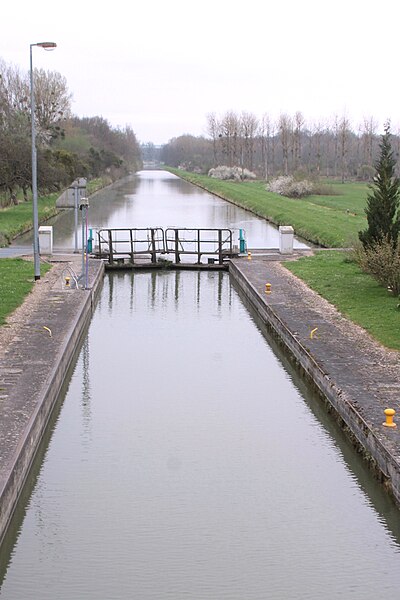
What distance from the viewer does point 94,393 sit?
14.3 meters

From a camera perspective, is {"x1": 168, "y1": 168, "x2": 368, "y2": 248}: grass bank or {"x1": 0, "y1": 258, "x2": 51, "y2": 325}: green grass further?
{"x1": 168, "y1": 168, "x2": 368, "y2": 248}: grass bank

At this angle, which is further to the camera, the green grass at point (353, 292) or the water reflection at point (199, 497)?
the green grass at point (353, 292)

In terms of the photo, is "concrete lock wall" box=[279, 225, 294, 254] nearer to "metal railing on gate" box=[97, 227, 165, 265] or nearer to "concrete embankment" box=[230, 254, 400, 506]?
"metal railing on gate" box=[97, 227, 165, 265]

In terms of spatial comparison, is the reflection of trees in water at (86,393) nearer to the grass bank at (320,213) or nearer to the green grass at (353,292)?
the green grass at (353,292)

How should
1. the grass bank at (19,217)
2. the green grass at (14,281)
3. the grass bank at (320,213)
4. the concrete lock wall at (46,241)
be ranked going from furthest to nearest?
the grass bank at (19,217)
the grass bank at (320,213)
the concrete lock wall at (46,241)
the green grass at (14,281)

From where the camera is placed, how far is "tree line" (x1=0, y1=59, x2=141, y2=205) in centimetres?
4228

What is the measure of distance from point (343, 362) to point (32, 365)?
5.03 metres

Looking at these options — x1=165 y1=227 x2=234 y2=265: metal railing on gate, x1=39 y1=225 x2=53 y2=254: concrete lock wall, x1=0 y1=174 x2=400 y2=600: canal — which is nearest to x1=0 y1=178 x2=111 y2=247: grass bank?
x1=39 y1=225 x2=53 y2=254: concrete lock wall

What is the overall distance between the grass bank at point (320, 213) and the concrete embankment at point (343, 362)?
8160 mm

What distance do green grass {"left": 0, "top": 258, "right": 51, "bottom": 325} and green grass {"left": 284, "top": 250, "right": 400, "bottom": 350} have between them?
7.18m

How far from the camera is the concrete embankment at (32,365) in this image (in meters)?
9.84

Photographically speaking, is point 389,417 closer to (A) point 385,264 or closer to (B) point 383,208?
(A) point 385,264

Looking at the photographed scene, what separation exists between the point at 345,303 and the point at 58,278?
27.0 ft

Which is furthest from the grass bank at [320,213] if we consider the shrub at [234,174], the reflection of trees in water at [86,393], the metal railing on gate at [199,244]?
the shrub at [234,174]
